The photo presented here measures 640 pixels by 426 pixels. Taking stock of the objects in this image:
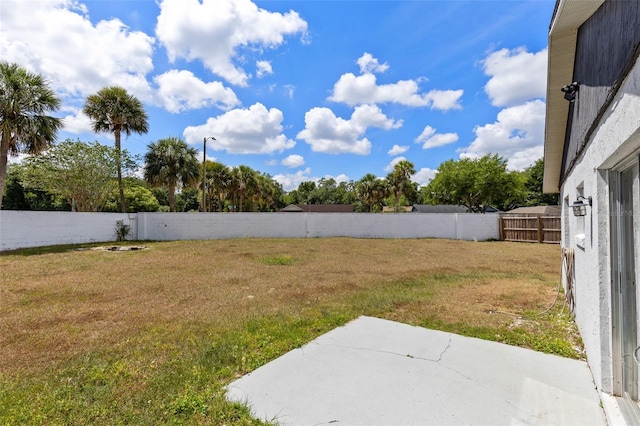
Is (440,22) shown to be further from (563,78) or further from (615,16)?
(615,16)

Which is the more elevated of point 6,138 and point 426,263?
point 6,138

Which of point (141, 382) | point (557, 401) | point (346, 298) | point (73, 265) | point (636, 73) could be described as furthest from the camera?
point (73, 265)

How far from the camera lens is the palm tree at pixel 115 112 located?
16.0 meters

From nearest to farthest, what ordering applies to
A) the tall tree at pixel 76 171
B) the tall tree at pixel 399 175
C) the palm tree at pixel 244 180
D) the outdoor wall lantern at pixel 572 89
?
the outdoor wall lantern at pixel 572 89 → the tall tree at pixel 76 171 → the palm tree at pixel 244 180 → the tall tree at pixel 399 175

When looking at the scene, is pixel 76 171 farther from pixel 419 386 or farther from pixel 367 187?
pixel 367 187

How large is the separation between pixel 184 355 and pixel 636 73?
4067mm

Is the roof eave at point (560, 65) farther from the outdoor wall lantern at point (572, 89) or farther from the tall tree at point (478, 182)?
the tall tree at point (478, 182)

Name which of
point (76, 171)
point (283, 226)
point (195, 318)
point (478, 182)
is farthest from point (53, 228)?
point (478, 182)

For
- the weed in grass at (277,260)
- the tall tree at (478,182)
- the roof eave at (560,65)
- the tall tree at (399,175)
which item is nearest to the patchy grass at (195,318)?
the weed in grass at (277,260)

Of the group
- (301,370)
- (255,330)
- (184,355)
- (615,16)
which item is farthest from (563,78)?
(184,355)

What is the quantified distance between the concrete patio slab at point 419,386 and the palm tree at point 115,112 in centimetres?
1746

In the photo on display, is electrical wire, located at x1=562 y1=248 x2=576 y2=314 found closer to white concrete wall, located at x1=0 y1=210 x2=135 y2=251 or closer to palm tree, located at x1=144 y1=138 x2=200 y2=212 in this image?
white concrete wall, located at x1=0 y1=210 x2=135 y2=251

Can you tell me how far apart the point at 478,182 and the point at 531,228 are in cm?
1032

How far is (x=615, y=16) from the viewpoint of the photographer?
2041mm
